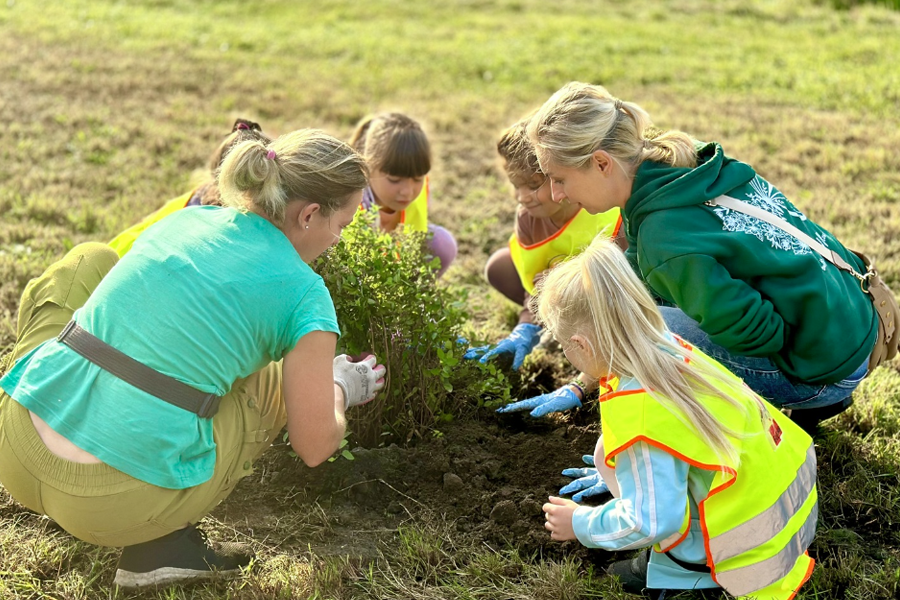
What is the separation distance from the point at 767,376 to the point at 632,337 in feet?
3.29

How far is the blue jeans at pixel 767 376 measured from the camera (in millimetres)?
2859

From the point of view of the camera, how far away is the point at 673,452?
80.0 inches

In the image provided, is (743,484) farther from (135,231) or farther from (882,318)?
(135,231)

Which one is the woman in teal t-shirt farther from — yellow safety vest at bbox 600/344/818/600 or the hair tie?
the hair tie

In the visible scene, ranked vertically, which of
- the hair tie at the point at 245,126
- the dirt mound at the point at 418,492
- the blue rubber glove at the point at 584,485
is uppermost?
the hair tie at the point at 245,126

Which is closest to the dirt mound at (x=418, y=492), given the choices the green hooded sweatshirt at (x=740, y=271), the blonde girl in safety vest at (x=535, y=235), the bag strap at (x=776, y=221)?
the blonde girl in safety vest at (x=535, y=235)

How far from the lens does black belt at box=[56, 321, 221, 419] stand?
A: 2.16 m

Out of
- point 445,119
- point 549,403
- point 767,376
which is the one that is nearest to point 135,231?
point 549,403

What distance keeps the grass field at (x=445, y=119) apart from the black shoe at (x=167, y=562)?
0.18 ft

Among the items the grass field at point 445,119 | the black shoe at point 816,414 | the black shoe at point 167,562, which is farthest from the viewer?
the black shoe at point 816,414

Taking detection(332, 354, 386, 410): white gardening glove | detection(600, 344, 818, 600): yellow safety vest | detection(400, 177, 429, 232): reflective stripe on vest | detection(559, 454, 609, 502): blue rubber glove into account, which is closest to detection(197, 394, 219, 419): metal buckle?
detection(332, 354, 386, 410): white gardening glove

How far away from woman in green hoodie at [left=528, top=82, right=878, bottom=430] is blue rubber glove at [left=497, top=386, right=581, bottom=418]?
596mm

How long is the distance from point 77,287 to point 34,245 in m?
2.26

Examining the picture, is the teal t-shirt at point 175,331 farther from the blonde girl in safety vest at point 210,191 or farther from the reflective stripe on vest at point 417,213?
the reflective stripe on vest at point 417,213
